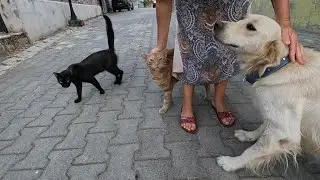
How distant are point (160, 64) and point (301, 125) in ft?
4.81

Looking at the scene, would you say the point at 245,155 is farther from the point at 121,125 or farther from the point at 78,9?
the point at 78,9

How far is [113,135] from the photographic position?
287cm

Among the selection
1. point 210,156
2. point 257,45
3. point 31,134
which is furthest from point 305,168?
point 31,134

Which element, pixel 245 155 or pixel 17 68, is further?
pixel 17 68

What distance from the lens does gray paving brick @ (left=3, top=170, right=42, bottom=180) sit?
235 cm

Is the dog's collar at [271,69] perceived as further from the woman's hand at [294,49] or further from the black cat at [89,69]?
the black cat at [89,69]

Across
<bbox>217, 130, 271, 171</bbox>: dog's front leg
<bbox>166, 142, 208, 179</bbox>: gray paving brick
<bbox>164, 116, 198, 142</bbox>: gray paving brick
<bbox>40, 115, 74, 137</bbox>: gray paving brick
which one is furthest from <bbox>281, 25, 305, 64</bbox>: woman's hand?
<bbox>40, 115, 74, 137</bbox>: gray paving brick

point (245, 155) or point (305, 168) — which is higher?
point (245, 155)

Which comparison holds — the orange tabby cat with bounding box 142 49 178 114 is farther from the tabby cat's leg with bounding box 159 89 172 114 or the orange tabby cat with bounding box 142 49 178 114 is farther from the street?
the street

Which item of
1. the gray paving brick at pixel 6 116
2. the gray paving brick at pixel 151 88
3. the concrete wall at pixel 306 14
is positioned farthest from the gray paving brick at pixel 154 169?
the concrete wall at pixel 306 14

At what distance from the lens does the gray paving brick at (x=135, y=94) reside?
3.71 m

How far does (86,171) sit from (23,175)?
52 centimetres

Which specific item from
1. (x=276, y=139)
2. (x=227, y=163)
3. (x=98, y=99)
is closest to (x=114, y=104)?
(x=98, y=99)

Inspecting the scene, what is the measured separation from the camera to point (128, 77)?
14.7 feet
